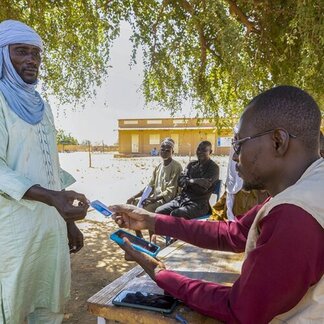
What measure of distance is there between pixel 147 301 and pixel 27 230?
2.87 feet

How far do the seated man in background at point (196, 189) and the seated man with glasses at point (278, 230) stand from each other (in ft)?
12.1

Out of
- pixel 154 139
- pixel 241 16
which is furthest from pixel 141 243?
pixel 154 139

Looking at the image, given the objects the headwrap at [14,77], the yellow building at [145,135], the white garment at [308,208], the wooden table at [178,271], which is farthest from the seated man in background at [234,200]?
the yellow building at [145,135]

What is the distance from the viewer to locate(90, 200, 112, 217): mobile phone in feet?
6.00

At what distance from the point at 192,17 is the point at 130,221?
353 centimetres

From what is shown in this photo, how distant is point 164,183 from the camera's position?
19.7ft

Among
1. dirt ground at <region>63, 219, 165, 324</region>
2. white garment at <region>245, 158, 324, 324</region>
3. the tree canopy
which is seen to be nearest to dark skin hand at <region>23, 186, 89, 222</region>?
white garment at <region>245, 158, 324, 324</region>

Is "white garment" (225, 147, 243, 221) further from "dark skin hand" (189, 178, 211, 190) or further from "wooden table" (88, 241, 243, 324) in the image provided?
"wooden table" (88, 241, 243, 324)

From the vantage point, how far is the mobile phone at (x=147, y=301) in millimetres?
1397

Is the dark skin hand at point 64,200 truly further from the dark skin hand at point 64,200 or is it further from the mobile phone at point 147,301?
the mobile phone at point 147,301

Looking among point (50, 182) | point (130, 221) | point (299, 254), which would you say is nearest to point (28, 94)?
point (50, 182)

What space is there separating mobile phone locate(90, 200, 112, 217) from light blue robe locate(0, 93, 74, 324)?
0.33 metres

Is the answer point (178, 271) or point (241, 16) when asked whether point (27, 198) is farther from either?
point (241, 16)

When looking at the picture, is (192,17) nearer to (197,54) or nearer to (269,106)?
(197,54)
